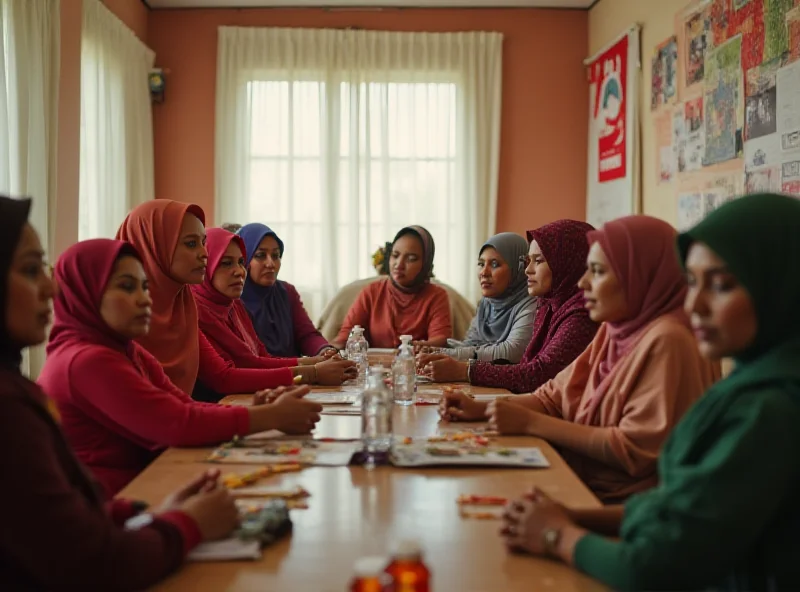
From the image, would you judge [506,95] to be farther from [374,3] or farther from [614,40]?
[374,3]

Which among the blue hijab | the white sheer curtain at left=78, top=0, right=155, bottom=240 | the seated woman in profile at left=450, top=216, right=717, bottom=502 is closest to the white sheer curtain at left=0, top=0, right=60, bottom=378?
the white sheer curtain at left=78, top=0, right=155, bottom=240

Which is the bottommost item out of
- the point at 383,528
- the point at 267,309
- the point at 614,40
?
the point at 383,528

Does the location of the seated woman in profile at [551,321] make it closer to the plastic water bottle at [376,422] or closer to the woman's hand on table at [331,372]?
the woman's hand on table at [331,372]

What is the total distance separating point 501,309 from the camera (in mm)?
4180

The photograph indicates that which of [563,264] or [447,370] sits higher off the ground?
[563,264]

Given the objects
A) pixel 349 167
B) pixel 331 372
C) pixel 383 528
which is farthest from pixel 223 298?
pixel 349 167

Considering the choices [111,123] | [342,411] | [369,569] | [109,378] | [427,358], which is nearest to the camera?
[369,569]

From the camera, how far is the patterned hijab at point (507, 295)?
4135 mm

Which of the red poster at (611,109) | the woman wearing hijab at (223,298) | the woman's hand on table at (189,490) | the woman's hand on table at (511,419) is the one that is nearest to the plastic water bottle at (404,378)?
the woman's hand on table at (511,419)

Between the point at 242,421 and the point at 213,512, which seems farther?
the point at 242,421

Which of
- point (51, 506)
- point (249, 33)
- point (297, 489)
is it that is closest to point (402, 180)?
point (249, 33)

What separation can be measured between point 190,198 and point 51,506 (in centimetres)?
591

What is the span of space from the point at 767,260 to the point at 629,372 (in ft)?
2.53

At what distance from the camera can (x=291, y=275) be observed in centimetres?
679
